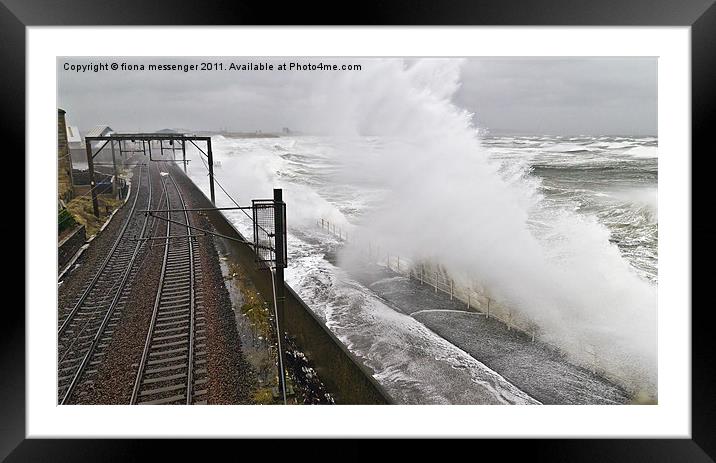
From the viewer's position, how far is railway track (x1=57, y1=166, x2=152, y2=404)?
134 inches

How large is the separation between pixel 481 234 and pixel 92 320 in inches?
165

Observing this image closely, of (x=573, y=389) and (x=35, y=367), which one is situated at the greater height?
(x=35, y=367)

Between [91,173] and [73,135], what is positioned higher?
[73,135]

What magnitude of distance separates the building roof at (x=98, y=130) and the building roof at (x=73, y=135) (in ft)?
0.29

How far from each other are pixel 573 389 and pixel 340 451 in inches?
90.9

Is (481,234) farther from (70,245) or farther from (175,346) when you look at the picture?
(70,245)

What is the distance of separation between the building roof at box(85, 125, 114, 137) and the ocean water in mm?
915

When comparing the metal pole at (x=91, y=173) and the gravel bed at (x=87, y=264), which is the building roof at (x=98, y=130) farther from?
the gravel bed at (x=87, y=264)

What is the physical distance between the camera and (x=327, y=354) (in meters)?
3.28

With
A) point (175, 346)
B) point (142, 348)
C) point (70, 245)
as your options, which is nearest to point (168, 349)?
point (175, 346)

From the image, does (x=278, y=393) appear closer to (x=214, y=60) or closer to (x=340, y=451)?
(x=340, y=451)
